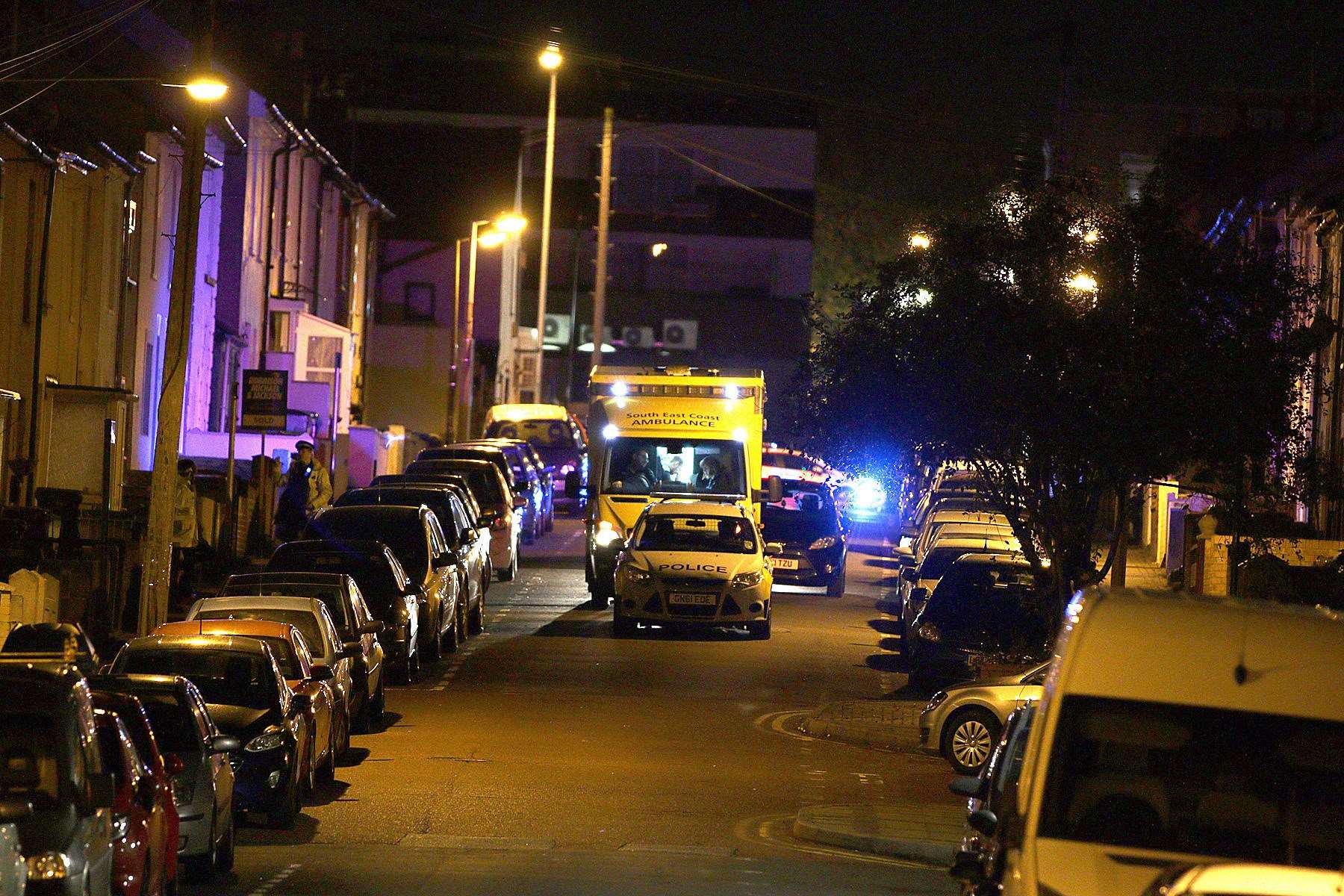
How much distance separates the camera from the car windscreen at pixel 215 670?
1438 centimetres

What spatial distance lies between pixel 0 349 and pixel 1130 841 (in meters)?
21.3

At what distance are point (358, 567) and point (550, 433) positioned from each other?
30388mm

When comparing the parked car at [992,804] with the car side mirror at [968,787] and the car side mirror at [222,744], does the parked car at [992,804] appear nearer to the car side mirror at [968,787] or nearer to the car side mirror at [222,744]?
the car side mirror at [968,787]

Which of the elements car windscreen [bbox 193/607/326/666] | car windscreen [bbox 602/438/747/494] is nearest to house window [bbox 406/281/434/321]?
car windscreen [bbox 602/438/747/494]

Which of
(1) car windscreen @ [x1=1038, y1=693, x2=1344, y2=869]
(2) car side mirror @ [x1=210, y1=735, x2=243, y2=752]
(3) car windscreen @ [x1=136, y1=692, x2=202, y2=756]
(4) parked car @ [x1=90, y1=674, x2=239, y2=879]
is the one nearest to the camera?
(1) car windscreen @ [x1=1038, y1=693, x2=1344, y2=869]

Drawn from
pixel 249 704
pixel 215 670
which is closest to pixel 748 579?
pixel 215 670

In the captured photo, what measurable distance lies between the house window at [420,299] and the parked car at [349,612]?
4493 cm

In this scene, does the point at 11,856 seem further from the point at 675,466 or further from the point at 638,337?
the point at 638,337

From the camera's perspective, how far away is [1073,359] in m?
18.9

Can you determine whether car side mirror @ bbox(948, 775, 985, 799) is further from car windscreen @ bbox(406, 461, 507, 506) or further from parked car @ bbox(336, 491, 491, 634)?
car windscreen @ bbox(406, 461, 507, 506)

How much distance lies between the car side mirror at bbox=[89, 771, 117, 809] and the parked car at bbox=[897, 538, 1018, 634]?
15115mm

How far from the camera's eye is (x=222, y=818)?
482 inches

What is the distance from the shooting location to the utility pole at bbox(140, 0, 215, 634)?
20.7 meters

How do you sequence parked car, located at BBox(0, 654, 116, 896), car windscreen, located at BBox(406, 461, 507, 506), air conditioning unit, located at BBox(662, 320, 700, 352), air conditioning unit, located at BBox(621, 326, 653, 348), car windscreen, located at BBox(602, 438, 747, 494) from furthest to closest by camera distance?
air conditioning unit, located at BBox(662, 320, 700, 352) < air conditioning unit, located at BBox(621, 326, 653, 348) < car windscreen, located at BBox(406, 461, 507, 506) < car windscreen, located at BBox(602, 438, 747, 494) < parked car, located at BBox(0, 654, 116, 896)
